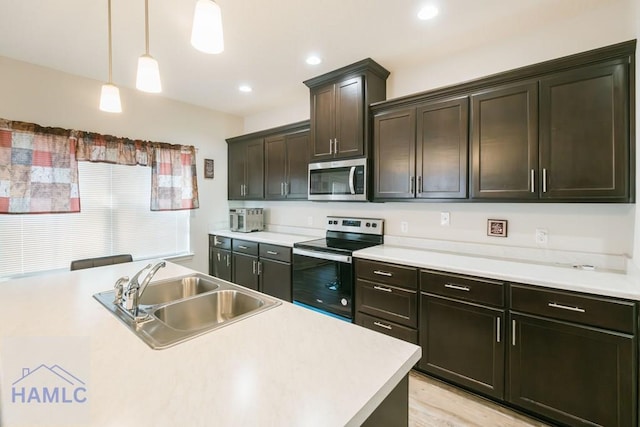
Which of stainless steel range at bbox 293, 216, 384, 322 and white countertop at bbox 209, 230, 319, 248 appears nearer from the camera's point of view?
stainless steel range at bbox 293, 216, 384, 322

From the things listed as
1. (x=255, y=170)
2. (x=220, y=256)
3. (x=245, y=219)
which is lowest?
(x=220, y=256)

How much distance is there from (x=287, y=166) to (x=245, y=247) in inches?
45.2

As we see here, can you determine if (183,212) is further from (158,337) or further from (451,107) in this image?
(451,107)

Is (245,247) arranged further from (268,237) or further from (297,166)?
(297,166)

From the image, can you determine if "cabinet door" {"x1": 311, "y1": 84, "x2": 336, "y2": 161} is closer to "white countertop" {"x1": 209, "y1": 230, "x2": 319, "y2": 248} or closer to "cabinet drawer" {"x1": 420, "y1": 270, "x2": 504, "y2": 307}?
"white countertop" {"x1": 209, "y1": 230, "x2": 319, "y2": 248}

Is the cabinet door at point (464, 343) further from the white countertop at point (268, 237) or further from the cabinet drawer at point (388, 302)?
the white countertop at point (268, 237)

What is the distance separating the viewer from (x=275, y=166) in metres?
3.79

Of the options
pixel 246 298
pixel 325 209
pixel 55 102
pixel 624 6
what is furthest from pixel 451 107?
pixel 55 102

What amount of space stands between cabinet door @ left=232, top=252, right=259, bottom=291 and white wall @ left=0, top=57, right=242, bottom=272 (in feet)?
2.14

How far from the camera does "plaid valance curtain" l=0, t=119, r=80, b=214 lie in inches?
102

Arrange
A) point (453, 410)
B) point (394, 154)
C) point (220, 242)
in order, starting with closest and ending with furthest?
point (453, 410) → point (394, 154) → point (220, 242)

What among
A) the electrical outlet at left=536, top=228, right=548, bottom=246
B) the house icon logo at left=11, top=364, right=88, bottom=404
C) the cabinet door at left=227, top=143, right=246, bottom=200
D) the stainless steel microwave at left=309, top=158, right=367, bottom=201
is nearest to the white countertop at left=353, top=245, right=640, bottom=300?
the electrical outlet at left=536, top=228, right=548, bottom=246

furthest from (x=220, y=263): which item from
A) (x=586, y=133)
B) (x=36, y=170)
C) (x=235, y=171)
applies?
(x=586, y=133)

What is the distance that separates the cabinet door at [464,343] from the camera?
1.93 metres
